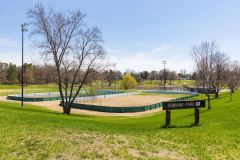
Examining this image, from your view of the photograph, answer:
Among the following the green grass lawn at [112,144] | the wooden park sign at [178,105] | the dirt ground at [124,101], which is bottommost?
the dirt ground at [124,101]

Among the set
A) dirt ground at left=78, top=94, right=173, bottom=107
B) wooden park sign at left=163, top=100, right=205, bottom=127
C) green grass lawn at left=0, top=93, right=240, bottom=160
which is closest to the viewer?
green grass lawn at left=0, top=93, right=240, bottom=160

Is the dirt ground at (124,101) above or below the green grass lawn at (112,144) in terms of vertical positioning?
below

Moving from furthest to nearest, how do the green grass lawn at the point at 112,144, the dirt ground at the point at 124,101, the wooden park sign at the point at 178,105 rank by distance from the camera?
the dirt ground at the point at 124,101 → the wooden park sign at the point at 178,105 → the green grass lawn at the point at 112,144

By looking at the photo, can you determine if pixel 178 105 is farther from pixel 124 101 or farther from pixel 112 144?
pixel 124 101

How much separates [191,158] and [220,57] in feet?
120

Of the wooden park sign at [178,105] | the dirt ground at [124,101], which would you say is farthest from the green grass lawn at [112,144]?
the dirt ground at [124,101]

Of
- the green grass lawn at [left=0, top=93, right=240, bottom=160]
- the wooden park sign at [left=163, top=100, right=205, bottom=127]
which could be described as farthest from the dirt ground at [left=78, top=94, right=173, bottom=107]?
the green grass lawn at [left=0, top=93, right=240, bottom=160]

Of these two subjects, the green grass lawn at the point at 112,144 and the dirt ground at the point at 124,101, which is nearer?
the green grass lawn at the point at 112,144

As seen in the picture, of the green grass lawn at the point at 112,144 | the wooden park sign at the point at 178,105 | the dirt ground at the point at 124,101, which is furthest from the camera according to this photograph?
the dirt ground at the point at 124,101

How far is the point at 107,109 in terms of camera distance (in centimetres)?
3788

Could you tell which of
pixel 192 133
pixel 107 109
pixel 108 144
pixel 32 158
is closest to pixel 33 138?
pixel 32 158

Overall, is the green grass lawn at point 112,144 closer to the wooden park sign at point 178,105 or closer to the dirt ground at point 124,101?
the wooden park sign at point 178,105

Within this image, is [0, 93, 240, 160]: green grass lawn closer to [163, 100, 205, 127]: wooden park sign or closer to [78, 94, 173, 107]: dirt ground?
[163, 100, 205, 127]: wooden park sign

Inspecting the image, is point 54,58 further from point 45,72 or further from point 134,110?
point 134,110
